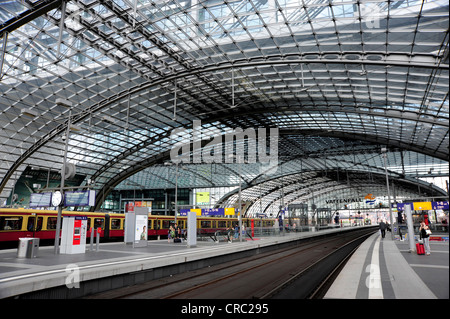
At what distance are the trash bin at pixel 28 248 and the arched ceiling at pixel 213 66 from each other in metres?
7.20

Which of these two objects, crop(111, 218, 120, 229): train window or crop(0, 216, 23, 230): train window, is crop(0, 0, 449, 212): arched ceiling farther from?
crop(111, 218, 120, 229): train window

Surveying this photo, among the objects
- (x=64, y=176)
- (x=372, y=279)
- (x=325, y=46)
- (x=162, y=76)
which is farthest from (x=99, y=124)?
(x=372, y=279)

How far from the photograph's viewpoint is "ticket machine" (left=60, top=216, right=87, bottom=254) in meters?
15.9

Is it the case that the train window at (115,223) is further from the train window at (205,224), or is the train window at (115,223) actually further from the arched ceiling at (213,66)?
the train window at (205,224)

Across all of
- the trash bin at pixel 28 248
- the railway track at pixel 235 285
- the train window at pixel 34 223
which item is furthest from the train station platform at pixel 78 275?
the train window at pixel 34 223

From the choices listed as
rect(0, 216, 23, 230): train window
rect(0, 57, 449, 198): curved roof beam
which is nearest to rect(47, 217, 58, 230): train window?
rect(0, 216, 23, 230): train window

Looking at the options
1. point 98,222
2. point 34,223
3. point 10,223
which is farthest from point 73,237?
point 98,222

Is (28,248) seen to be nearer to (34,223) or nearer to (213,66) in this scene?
(34,223)

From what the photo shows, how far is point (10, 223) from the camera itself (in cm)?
2016

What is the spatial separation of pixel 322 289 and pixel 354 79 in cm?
2630

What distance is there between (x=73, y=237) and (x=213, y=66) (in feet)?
62.1

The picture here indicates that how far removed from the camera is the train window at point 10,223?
64.7 ft

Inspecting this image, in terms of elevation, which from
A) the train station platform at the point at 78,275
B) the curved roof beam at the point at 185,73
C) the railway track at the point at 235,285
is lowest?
the railway track at the point at 235,285
